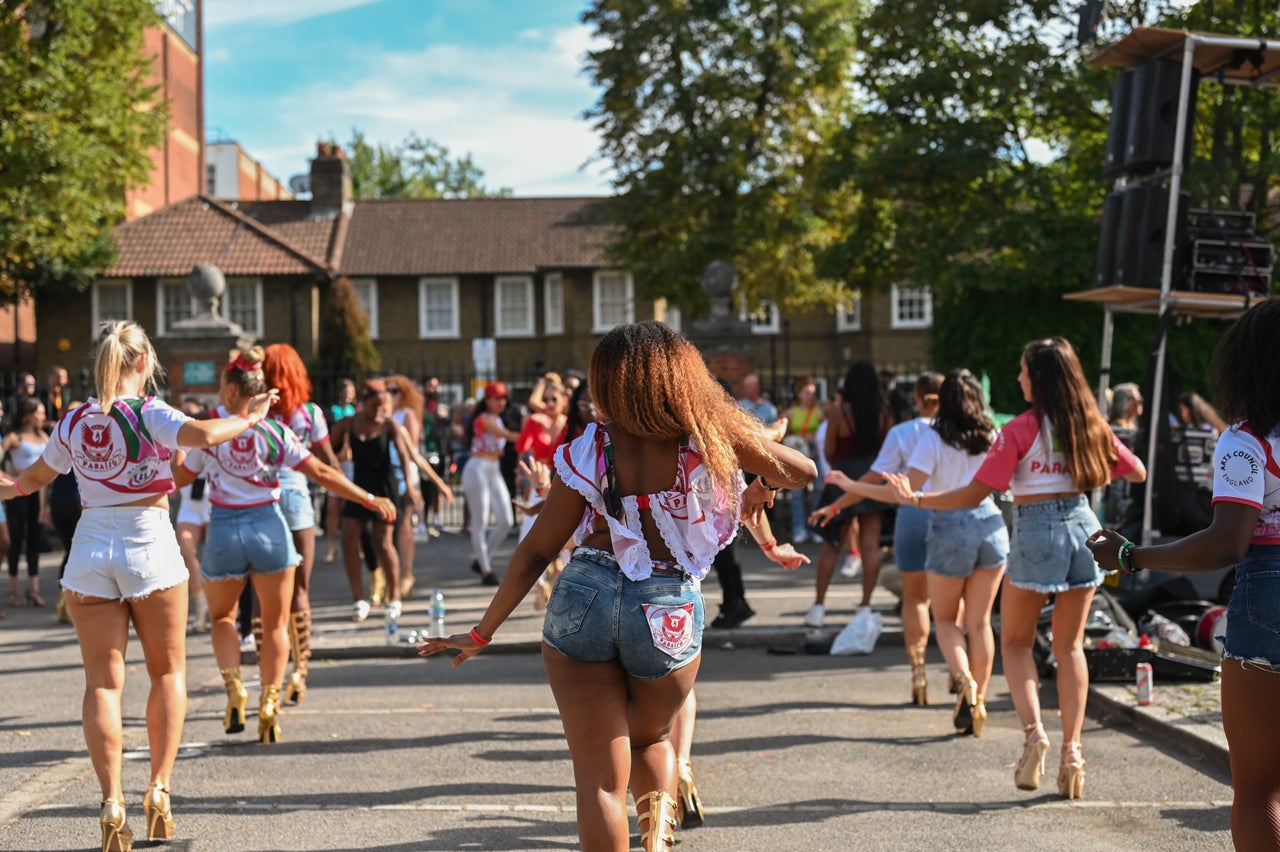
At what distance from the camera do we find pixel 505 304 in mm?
43750

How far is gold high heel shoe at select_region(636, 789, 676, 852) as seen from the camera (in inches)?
155

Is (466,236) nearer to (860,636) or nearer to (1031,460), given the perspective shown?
(860,636)

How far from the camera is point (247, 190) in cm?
5488

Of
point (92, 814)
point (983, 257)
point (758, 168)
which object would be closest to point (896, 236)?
point (983, 257)

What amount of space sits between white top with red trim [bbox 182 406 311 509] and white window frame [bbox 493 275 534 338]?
3665cm

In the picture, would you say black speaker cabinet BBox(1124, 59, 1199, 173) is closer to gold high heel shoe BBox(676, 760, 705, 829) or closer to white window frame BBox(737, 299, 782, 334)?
gold high heel shoe BBox(676, 760, 705, 829)

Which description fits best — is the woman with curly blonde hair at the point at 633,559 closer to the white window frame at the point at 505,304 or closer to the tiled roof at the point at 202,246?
the tiled roof at the point at 202,246

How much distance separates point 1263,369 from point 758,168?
28645 mm

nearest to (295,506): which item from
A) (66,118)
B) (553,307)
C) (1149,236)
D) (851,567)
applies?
(1149,236)

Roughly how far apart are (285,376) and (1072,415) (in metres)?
4.22

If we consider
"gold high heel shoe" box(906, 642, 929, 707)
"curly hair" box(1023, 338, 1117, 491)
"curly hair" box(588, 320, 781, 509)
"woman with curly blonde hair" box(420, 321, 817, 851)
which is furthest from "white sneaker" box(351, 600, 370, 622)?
"curly hair" box(588, 320, 781, 509)

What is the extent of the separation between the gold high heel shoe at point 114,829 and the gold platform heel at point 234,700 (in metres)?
1.94

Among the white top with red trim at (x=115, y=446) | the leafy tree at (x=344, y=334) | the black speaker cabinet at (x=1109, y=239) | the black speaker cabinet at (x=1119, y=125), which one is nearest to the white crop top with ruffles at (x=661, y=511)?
the white top with red trim at (x=115, y=446)

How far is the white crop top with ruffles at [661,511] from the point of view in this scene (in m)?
3.85
